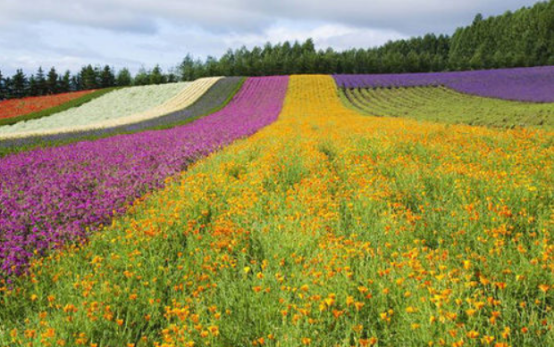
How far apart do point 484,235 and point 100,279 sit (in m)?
4.00

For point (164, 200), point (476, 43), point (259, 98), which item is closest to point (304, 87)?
point (259, 98)

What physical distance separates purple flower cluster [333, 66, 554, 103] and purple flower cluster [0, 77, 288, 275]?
28373 millimetres

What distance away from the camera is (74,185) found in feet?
21.7

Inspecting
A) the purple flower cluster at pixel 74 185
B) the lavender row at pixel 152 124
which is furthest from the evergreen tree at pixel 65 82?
the purple flower cluster at pixel 74 185

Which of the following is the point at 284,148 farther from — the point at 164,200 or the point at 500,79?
the point at 500,79

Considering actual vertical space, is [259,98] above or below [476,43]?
below

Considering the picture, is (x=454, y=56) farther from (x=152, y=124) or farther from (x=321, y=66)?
(x=152, y=124)

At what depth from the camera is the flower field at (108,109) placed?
27.7 metres

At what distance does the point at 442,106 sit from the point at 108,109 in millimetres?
27079

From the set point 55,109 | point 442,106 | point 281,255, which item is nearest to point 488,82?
point 442,106

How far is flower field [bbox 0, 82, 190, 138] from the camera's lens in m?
27.7

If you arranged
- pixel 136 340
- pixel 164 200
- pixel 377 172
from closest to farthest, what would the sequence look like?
pixel 136 340
pixel 164 200
pixel 377 172

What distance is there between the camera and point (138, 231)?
15.9 feet

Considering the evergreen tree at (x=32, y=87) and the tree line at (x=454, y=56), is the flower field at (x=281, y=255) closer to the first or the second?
the tree line at (x=454, y=56)
